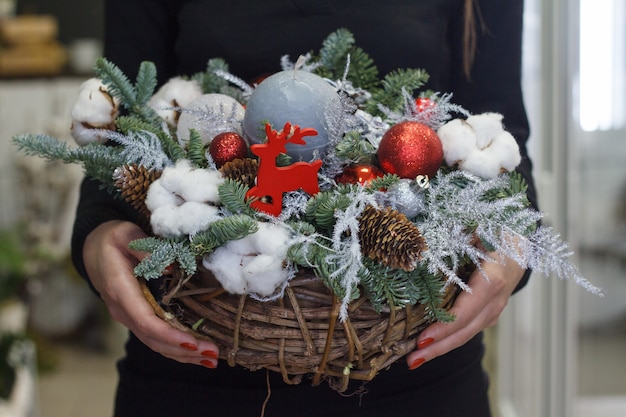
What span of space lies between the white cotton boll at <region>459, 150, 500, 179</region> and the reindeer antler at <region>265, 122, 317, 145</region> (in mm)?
144

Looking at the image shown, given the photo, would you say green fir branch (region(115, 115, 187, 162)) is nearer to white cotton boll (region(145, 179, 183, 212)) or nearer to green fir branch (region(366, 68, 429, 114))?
white cotton boll (region(145, 179, 183, 212))

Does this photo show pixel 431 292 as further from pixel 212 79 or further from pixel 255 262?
pixel 212 79

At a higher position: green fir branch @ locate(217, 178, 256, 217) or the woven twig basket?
green fir branch @ locate(217, 178, 256, 217)

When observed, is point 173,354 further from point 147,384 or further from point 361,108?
point 361,108

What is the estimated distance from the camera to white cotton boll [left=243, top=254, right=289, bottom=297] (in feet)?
1.86

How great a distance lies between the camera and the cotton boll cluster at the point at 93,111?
77cm

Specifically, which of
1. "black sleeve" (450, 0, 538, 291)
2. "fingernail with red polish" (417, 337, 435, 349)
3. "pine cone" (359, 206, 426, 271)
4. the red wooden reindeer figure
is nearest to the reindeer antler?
the red wooden reindeer figure

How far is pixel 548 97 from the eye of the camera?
5.67ft

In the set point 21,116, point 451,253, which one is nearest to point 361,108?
point 451,253

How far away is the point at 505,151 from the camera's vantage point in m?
0.68

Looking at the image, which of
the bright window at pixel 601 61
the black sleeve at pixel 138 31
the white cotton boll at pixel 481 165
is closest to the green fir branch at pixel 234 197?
the white cotton boll at pixel 481 165

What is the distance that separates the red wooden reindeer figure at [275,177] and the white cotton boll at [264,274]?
2.4 inches

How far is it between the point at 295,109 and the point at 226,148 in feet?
0.24

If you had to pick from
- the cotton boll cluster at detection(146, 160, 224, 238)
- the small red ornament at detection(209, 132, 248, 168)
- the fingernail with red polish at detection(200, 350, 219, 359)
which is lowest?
the fingernail with red polish at detection(200, 350, 219, 359)
